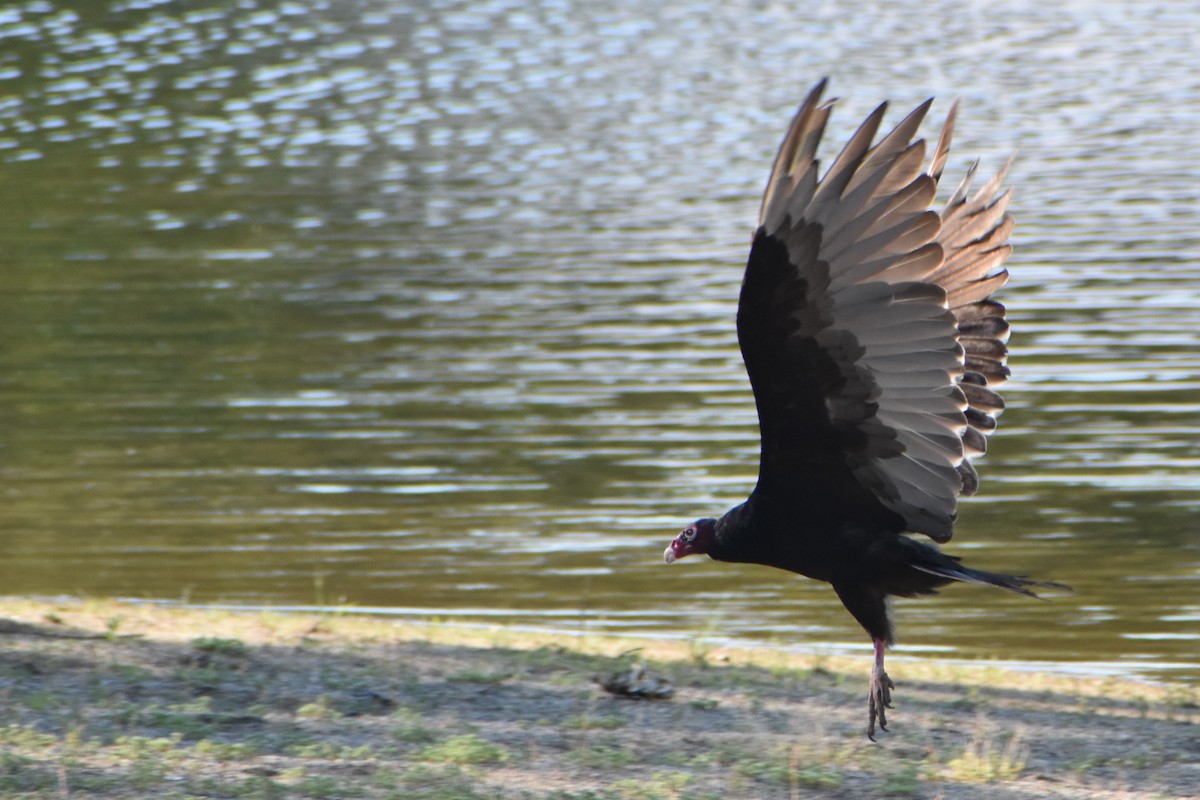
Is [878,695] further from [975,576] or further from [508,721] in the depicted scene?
[508,721]

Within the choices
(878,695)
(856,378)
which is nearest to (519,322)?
(878,695)

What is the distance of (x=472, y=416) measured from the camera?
34.3 feet

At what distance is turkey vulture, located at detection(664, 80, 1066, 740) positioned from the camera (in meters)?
4.69

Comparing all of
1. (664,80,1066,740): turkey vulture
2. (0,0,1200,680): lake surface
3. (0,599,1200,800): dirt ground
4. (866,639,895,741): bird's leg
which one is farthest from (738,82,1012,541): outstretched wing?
(0,0,1200,680): lake surface

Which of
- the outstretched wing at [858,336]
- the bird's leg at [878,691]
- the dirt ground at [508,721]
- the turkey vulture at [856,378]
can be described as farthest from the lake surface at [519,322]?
the outstretched wing at [858,336]

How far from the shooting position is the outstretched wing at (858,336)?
15.4ft

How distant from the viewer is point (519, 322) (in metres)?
12.5

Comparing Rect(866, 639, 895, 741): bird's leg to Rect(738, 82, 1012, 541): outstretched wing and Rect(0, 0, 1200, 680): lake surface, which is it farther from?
Rect(0, 0, 1200, 680): lake surface

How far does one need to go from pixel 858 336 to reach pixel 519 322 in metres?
7.87

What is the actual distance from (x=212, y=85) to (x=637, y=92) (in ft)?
18.3

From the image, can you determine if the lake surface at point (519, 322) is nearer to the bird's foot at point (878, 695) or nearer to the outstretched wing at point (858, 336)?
the bird's foot at point (878, 695)

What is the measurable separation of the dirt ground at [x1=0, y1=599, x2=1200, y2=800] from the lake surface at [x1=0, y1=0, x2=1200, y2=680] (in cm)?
84

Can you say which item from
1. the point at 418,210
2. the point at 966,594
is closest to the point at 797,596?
the point at 966,594

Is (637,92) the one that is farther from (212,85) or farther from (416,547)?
(416,547)
